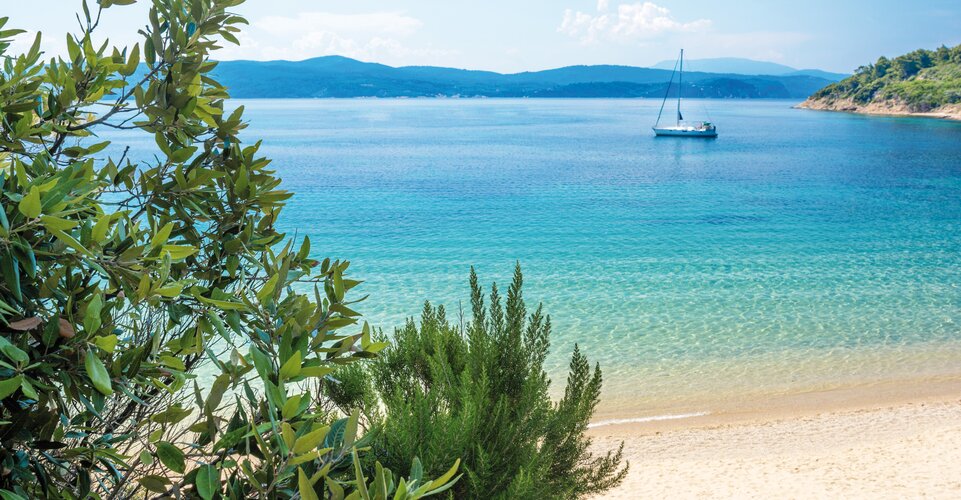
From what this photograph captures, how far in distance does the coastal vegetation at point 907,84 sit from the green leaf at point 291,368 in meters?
105

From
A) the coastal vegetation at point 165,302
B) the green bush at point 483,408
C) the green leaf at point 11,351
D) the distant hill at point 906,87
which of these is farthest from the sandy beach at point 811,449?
the distant hill at point 906,87

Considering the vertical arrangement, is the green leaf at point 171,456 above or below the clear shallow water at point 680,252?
above

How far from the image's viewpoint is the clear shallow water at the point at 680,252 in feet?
41.7

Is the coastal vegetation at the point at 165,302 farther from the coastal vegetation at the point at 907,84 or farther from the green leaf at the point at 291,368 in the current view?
the coastal vegetation at the point at 907,84

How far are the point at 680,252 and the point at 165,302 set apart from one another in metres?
20.2

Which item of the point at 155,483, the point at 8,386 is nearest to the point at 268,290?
the point at 155,483

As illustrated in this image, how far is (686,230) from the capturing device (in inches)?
944

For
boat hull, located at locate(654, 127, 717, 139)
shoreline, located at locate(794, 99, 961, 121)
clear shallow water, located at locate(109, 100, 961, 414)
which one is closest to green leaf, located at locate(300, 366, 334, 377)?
clear shallow water, located at locate(109, 100, 961, 414)

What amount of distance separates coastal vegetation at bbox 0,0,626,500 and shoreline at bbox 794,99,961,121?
100553 millimetres

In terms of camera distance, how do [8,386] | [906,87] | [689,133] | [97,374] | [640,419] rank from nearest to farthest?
[8,386] < [97,374] < [640,419] < [689,133] < [906,87]

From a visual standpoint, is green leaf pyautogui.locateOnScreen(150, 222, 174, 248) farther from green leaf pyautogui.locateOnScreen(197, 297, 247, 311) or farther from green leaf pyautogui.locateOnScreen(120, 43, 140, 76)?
green leaf pyautogui.locateOnScreen(120, 43, 140, 76)

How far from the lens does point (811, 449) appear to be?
936 cm

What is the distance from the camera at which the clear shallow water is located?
41.7ft

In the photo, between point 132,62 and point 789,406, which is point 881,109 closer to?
point 789,406
